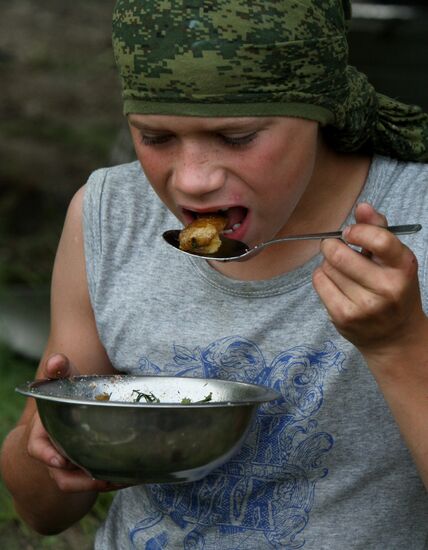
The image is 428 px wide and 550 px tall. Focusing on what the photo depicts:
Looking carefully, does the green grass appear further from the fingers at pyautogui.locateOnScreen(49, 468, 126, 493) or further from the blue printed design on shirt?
the fingers at pyautogui.locateOnScreen(49, 468, 126, 493)

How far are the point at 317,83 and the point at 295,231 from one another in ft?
1.30

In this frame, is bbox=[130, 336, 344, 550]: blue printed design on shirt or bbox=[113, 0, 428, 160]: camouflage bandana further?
bbox=[130, 336, 344, 550]: blue printed design on shirt

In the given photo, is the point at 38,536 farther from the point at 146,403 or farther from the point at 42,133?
the point at 42,133

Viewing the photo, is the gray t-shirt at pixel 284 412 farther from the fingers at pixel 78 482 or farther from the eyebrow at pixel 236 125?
the eyebrow at pixel 236 125

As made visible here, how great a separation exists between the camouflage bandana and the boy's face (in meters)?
0.03

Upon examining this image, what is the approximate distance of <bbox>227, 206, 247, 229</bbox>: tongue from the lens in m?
2.24

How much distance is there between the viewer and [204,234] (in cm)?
225

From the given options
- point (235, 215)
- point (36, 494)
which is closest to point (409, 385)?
point (235, 215)

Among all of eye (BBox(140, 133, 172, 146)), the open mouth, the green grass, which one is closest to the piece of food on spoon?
the open mouth

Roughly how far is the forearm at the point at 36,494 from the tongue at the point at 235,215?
83cm

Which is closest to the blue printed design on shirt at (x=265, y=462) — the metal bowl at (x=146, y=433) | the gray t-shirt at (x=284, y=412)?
the gray t-shirt at (x=284, y=412)

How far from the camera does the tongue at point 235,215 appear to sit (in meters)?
2.24

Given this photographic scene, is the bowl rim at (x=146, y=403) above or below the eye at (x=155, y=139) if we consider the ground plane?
below

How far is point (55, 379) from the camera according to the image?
2.40 meters
